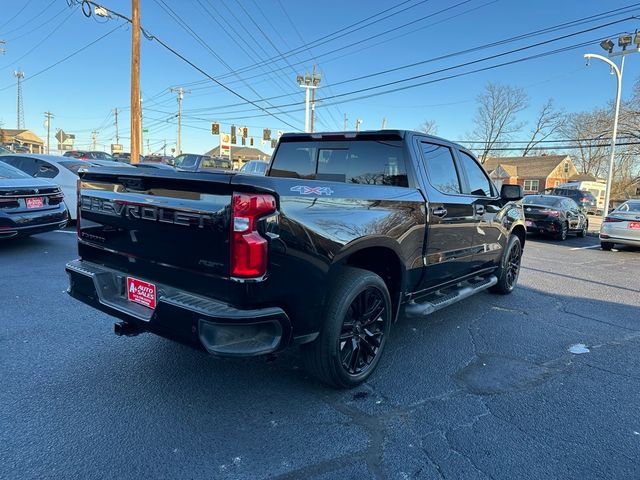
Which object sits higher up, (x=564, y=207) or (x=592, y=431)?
(x=564, y=207)

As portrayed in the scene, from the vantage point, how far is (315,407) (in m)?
2.98

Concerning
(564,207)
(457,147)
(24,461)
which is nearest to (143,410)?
(24,461)

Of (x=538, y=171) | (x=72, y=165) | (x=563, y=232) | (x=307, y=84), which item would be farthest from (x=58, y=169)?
(x=538, y=171)

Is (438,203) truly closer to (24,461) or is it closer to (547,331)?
(547,331)

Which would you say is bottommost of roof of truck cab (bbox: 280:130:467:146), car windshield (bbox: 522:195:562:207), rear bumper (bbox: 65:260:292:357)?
rear bumper (bbox: 65:260:292:357)

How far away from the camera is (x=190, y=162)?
1733 cm

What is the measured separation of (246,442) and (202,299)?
2.87 feet

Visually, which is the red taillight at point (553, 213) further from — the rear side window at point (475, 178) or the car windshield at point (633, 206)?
the rear side window at point (475, 178)

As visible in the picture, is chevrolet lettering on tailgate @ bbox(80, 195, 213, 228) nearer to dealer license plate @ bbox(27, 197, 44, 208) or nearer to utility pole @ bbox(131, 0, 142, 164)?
dealer license plate @ bbox(27, 197, 44, 208)

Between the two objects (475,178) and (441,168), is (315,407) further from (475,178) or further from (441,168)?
(475,178)

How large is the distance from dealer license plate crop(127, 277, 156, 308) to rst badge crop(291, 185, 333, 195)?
112 cm

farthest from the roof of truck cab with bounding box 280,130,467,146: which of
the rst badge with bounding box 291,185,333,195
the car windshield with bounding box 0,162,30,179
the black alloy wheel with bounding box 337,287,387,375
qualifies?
the car windshield with bounding box 0,162,30,179

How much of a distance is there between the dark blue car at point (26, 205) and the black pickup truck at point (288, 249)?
4.28 meters

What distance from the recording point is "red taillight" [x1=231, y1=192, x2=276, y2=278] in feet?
7.77
